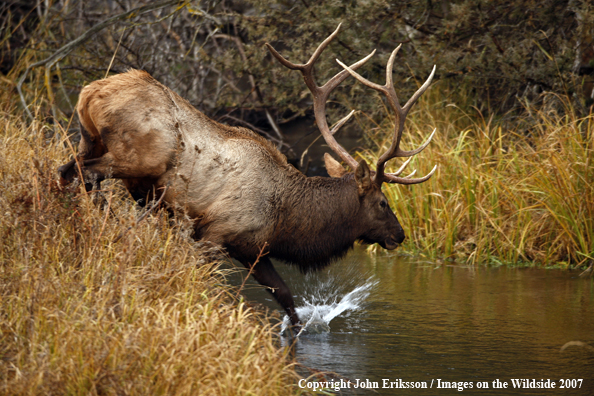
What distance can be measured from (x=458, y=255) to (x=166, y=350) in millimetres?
5368

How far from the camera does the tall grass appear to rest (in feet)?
24.2

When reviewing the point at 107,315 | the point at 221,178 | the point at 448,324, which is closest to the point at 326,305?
the point at 448,324

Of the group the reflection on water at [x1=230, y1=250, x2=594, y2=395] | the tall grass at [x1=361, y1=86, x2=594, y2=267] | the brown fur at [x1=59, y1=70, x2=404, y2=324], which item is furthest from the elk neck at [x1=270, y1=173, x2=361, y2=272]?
the tall grass at [x1=361, y1=86, x2=594, y2=267]

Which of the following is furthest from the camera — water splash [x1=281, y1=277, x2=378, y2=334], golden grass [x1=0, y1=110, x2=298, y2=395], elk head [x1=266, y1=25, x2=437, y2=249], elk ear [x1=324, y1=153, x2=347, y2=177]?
elk ear [x1=324, y1=153, x2=347, y2=177]

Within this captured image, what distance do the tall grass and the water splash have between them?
64.4 inches

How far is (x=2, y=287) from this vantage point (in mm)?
3820

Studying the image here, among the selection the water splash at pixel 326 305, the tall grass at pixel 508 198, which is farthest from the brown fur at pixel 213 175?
the tall grass at pixel 508 198

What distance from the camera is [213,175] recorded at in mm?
5309

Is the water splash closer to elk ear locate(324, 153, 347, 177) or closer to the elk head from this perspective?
the elk head

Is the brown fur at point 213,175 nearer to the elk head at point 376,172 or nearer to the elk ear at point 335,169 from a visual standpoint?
the elk head at point 376,172

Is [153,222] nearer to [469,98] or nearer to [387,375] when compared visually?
[387,375]

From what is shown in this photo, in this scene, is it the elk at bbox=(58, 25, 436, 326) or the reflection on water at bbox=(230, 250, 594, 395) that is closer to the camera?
the reflection on water at bbox=(230, 250, 594, 395)

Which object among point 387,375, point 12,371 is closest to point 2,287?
point 12,371

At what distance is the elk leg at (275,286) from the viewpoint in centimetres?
550
